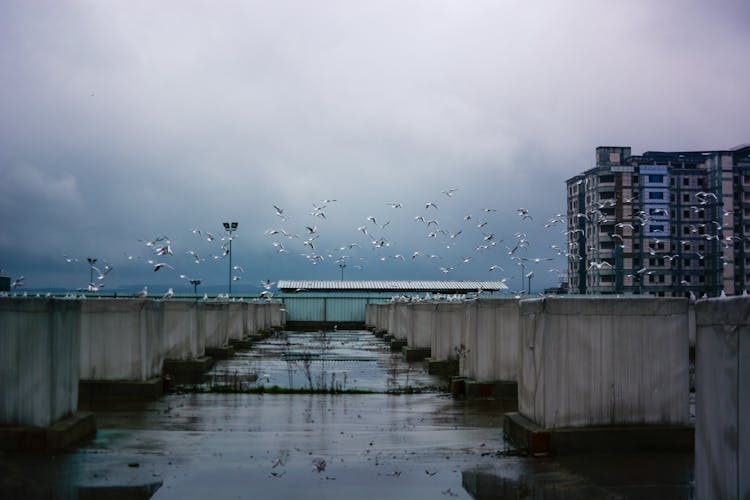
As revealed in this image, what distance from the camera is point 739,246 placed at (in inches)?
4444

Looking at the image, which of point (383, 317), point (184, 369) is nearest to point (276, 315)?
point (383, 317)

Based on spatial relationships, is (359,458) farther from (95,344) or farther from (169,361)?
(169,361)

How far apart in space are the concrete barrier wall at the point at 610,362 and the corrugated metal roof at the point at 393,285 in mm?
80845

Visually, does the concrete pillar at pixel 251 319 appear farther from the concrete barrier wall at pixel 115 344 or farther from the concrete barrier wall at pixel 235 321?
the concrete barrier wall at pixel 115 344

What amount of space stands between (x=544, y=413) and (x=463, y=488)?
251 centimetres

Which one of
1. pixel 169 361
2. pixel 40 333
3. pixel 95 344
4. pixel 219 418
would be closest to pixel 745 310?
pixel 40 333

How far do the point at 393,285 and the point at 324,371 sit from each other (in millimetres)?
73189

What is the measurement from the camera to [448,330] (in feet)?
78.3

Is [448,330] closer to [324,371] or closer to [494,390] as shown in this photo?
[324,371]

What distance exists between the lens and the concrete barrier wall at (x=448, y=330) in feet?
73.7

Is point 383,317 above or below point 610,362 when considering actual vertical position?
below

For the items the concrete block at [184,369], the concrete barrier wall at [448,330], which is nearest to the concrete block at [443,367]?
the concrete barrier wall at [448,330]

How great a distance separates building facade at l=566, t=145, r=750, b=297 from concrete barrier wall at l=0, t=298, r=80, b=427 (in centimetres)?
9828

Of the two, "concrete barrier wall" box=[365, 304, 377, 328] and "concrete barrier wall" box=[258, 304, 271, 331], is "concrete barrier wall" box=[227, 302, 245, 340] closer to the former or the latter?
"concrete barrier wall" box=[258, 304, 271, 331]
